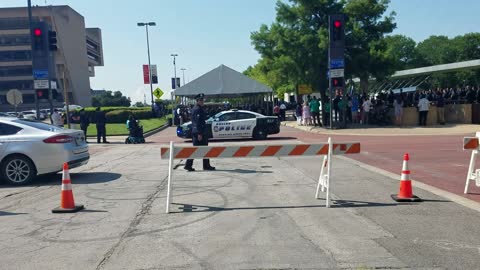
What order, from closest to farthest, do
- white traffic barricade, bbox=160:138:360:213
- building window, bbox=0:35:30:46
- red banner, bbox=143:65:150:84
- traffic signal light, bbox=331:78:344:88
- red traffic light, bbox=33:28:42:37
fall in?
1. white traffic barricade, bbox=160:138:360:213
2. red traffic light, bbox=33:28:42:37
3. traffic signal light, bbox=331:78:344:88
4. red banner, bbox=143:65:150:84
5. building window, bbox=0:35:30:46

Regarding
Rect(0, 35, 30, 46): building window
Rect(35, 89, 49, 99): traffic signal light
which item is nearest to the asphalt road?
Rect(35, 89, 49, 99): traffic signal light

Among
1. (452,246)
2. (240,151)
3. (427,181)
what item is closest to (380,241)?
(452,246)

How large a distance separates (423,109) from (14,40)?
99719 mm

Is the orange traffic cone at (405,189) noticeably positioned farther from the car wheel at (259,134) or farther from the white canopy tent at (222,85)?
the white canopy tent at (222,85)

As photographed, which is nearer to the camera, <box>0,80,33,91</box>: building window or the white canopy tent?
the white canopy tent

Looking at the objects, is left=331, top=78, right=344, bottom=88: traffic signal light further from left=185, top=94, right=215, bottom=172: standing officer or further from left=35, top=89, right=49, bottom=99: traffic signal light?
left=35, top=89, right=49, bottom=99: traffic signal light

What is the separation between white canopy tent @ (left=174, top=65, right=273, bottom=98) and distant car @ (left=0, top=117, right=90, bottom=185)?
74.6 feet

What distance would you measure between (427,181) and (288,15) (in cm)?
2430

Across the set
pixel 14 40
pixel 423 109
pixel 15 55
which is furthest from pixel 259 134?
pixel 14 40

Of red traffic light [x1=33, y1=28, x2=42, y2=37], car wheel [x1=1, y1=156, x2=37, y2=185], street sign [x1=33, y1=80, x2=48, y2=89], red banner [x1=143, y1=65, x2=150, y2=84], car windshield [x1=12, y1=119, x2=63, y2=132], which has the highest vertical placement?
red traffic light [x1=33, y1=28, x2=42, y2=37]

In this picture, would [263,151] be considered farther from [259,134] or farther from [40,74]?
[40,74]

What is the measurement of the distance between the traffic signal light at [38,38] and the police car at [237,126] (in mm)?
8032

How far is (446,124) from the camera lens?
26969 mm

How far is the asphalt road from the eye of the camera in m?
5.26
